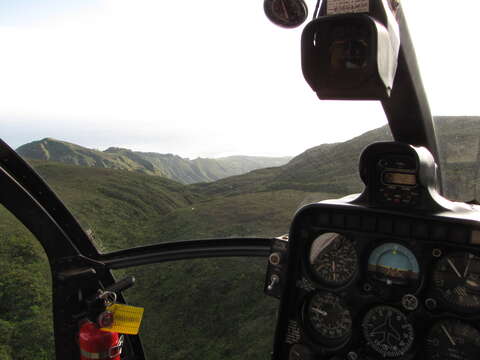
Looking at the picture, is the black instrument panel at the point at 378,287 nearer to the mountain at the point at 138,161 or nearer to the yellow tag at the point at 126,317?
the yellow tag at the point at 126,317

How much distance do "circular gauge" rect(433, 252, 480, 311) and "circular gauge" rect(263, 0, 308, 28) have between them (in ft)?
4.47

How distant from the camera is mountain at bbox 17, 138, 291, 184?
9002 centimetres

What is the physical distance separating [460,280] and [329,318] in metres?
0.74

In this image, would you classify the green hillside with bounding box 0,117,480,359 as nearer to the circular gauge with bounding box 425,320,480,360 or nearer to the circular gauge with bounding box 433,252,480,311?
the circular gauge with bounding box 433,252,480,311

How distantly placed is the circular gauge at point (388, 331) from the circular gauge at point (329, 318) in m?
0.12

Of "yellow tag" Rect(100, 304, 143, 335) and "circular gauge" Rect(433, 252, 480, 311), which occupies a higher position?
"circular gauge" Rect(433, 252, 480, 311)

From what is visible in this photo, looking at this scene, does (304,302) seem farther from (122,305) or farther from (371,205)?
(122,305)

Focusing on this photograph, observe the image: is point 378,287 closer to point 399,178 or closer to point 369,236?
point 369,236

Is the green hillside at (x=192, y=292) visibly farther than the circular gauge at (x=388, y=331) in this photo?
Yes

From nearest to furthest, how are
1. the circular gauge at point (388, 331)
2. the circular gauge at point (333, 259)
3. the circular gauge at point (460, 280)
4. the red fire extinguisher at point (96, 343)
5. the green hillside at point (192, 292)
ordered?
the circular gauge at point (460, 280) < the circular gauge at point (388, 331) < the circular gauge at point (333, 259) < the red fire extinguisher at point (96, 343) < the green hillside at point (192, 292)

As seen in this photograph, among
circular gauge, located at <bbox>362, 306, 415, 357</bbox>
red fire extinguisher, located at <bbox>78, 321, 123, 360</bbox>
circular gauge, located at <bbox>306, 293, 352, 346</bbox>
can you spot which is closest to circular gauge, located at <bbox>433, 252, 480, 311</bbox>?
circular gauge, located at <bbox>362, 306, 415, 357</bbox>

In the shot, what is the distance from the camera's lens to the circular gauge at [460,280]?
6.68ft

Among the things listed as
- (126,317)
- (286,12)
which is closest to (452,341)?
(286,12)

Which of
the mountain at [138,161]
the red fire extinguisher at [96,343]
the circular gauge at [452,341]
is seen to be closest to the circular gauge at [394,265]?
the circular gauge at [452,341]
